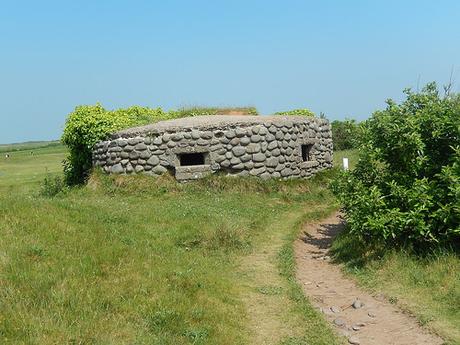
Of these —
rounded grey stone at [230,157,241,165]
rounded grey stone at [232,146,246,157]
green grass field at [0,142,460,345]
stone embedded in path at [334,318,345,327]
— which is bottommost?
stone embedded in path at [334,318,345,327]

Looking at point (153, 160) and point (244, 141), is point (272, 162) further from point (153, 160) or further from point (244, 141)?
point (153, 160)

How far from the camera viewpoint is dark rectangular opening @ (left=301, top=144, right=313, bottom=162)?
17.8 m

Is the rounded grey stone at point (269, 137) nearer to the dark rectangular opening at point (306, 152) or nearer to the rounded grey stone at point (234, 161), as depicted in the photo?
the rounded grey stone at point (234, 161)

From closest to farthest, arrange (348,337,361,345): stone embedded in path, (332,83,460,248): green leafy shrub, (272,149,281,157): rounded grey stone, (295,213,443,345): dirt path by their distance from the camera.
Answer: (348,337,361,345): stone embedded in path → (295,213,443,345): dirt path → (332,83,460,248): green leafy shrub → (272,149,281,157): rounded grey stone

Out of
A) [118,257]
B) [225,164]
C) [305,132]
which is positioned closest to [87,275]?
[118,257]

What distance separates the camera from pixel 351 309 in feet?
24.9

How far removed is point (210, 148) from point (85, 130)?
5165 millimetres

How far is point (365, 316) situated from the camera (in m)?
7.21

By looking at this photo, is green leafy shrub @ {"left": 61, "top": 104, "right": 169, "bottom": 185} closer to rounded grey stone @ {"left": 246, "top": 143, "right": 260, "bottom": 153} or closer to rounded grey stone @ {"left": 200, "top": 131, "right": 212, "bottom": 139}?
rounded grey stone @ {"left": 200, "top": 131, "right": 212, "bottom": 139}

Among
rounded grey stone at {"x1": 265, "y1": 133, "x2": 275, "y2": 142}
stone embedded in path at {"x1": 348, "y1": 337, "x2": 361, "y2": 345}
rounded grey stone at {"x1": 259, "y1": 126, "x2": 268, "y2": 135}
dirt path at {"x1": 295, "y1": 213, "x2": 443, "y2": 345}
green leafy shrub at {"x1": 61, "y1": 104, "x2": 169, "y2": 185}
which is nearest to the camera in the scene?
stone embedded in path at {"x1": 348, "y1": 337, "x2": 361, "y2": 345}

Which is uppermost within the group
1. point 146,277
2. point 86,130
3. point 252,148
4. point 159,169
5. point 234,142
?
point 86,130

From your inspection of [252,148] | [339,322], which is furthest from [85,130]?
[339,322]

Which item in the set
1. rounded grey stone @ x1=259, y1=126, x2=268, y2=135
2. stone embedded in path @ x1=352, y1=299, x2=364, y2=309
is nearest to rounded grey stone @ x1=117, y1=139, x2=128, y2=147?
rounded grey stone @ x1=259, y1=126, x2=268, y2=135

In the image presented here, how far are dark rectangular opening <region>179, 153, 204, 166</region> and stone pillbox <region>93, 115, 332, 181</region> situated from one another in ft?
0.93
